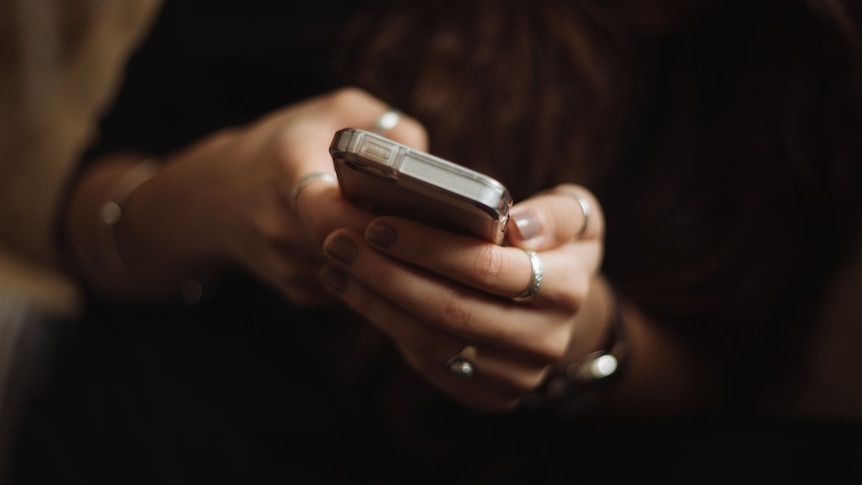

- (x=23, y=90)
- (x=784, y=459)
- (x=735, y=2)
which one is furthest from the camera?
(x=23, y=90)

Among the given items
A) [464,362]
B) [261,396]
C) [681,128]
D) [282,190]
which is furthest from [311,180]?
[681,128]

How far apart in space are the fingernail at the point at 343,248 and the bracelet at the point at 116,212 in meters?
0.39

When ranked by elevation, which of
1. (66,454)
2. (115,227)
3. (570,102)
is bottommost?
(66,454)

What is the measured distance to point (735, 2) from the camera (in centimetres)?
79

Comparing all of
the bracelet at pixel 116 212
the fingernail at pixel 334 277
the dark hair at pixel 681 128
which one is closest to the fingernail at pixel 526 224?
the fingernail at pixel 334 277

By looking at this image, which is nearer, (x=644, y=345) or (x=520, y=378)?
(x=520, y=378)

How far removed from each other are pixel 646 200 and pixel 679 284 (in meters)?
0.09

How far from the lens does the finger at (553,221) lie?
441mm

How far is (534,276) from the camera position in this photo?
0.44m

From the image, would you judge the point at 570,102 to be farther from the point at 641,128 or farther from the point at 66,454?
the point at 66,454

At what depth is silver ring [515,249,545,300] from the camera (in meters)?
0.44

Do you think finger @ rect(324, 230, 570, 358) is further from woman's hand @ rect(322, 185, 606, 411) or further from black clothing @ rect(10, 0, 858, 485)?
black clothing @ rect(10, 0, 858, 485)

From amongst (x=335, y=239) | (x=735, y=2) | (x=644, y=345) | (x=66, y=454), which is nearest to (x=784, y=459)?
(x=644, y=345)

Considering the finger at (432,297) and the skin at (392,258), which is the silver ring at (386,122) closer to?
the skin at (392,258)
